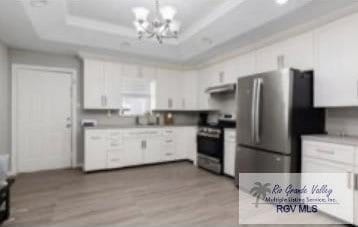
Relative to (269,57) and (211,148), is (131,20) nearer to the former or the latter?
(269,57)

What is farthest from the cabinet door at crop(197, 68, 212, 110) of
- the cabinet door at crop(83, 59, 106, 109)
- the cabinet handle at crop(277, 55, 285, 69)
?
the cabinet door at crop(83, 59, 106, 109)

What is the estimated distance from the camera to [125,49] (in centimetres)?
429

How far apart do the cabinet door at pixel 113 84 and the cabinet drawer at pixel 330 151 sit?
365 cm

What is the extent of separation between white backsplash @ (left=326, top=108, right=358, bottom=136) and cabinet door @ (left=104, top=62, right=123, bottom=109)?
152 inches

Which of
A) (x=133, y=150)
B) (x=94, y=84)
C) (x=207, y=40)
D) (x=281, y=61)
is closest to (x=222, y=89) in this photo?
(x=207, y=40)

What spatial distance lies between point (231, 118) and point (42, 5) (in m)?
3.74

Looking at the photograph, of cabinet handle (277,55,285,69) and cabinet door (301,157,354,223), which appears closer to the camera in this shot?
cabinet door (301,157,354,223)

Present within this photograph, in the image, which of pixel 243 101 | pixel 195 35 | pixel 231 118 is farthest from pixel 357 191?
pixel 195 35

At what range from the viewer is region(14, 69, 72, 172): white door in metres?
4.22

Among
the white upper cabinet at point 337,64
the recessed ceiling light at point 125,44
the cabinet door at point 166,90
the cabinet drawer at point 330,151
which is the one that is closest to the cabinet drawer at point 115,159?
the cabinet door at point 166,90

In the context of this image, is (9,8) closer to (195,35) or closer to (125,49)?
(125,49)

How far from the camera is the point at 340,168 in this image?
7.51 feet

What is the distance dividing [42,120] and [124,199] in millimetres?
2662
